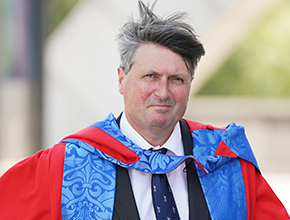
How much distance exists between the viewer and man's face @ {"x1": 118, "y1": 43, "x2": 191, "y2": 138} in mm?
1916

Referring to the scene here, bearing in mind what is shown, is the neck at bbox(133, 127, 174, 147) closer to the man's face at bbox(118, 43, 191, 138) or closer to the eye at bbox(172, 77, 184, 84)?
the man's face at bbox(118, 43, 191, 138)

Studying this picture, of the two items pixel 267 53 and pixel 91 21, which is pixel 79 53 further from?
pixel 267 53

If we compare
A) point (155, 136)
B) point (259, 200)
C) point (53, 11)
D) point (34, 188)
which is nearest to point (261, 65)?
point (53, 11)

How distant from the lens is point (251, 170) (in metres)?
2.14

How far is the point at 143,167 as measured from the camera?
194 cm

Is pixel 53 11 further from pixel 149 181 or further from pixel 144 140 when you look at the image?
pixel 149 181

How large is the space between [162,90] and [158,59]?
0.49 ft

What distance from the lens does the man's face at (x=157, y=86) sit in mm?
1916

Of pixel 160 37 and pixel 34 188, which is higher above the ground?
pixel 160 37

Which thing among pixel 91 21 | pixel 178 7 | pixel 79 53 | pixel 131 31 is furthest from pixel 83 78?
pixel 131 31

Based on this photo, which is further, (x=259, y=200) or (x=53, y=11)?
(x=53, y=11)

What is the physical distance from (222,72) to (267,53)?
1.47 metres

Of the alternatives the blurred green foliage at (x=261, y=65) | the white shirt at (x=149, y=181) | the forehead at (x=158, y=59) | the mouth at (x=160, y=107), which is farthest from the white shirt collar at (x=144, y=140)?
the blurred green foliage at (x=261, y=65)

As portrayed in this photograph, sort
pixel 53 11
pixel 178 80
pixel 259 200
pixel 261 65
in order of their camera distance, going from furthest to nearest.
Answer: pixel 261 65 → pixel 53 11 → pixel 259 200 → pixel 178 80
